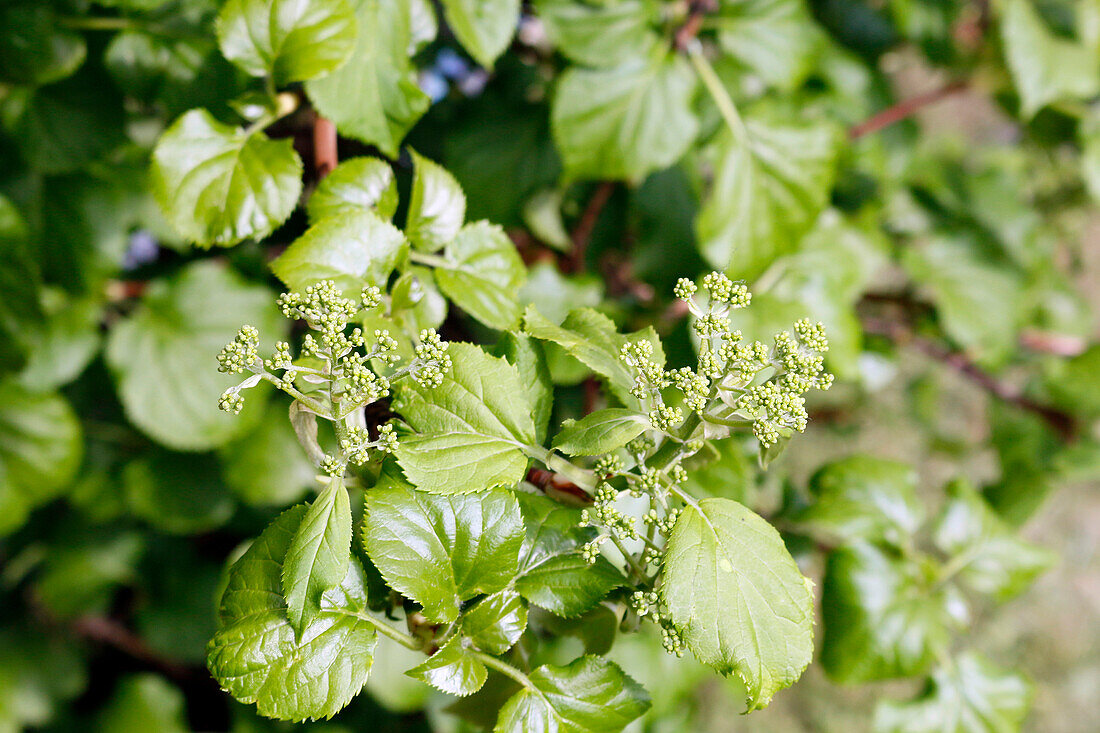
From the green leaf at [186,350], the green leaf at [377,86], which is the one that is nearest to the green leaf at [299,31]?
the green leaf at [377,86]

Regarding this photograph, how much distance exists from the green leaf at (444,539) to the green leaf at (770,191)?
543 mm

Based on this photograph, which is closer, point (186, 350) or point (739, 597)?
point (739, 597)

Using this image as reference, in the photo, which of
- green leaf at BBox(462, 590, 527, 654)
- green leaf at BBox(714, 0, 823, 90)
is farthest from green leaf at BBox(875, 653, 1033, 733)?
green leaf at BBox(714, 0, 823, 90)

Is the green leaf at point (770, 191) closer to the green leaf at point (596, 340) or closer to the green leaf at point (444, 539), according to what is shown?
the green leaf at point (596, 340)

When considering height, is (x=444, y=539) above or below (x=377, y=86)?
below

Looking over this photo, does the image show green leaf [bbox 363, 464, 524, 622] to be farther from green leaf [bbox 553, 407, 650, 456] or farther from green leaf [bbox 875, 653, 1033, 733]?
green leaf [bbox 875, 653, 1033, 733]

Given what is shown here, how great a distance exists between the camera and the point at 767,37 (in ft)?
3.30

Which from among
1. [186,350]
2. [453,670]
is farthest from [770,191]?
[186,350]

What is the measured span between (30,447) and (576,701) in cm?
93

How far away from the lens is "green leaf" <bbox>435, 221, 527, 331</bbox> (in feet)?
1.92

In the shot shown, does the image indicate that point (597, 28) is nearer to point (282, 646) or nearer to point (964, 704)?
point (282, 646)

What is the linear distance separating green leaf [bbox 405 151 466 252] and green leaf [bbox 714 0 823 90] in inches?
22.1

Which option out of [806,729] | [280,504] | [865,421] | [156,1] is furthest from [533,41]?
[806,729]

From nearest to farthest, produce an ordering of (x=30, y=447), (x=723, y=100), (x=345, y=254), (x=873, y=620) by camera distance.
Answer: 1. (x=345, y=254)
2. (x=873, y=620)
3. (x=723, y=100)
4. (x=30, y=447)
